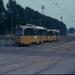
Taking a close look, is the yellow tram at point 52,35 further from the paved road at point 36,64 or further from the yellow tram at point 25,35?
the paved road at point 36,64

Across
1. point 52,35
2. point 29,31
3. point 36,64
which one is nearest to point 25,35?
point 29,31

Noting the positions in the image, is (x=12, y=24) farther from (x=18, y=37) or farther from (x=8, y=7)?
(x=18, y=37)

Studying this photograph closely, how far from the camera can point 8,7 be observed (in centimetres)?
10388

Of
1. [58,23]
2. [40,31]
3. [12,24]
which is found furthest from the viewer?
[58,23]

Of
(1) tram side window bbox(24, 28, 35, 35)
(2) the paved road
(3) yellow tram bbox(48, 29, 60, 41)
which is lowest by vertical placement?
(2) the paved road

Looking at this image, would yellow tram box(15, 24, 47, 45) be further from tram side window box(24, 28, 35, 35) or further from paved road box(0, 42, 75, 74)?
paved road box(0, 42, 75, 74)

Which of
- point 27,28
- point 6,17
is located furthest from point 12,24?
point 27,28

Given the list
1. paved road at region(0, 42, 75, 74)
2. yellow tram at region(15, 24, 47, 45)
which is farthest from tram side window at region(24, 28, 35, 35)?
paved road at region(0, 42, 75, 74)

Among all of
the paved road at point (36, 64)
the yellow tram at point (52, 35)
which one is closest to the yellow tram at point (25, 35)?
the yellow tram at point (52, 35)

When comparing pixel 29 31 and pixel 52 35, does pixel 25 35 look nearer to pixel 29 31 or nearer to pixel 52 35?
pixel 29 31

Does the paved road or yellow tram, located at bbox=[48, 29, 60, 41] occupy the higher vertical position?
yellow tram, located at bbox=[48, 29, 60, 41]

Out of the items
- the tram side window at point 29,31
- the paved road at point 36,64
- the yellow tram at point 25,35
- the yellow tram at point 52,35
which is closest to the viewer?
the paved road at point 36,64

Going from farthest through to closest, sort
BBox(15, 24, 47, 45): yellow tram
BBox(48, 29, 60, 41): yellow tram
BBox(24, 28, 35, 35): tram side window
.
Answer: BBox(48, 29, 60, 41): yellow tram, BBox(24, 28, 35, 35): tram side window, BBox(15, 24, 47, 45): yellow tram

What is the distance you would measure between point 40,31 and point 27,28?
294 inches
